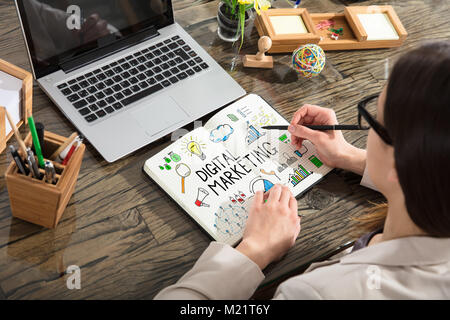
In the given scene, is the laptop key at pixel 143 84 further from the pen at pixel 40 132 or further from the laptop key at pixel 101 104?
the pen at pixel 40 132

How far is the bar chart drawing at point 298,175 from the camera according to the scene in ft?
3.38

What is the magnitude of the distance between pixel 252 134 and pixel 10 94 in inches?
21.8

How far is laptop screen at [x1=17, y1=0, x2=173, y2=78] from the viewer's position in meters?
0.98

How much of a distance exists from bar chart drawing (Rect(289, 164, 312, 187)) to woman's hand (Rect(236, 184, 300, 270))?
5 cm

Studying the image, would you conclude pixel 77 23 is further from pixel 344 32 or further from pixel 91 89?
pixel 344 32

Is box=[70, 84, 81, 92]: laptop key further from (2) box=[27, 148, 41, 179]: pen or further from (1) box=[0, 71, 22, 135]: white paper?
(2) box=[27, 148, 41, 179]: pen

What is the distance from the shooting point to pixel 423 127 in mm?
659

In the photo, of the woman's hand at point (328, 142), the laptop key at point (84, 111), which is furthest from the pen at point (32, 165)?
the woman's hand at point (328, 142)

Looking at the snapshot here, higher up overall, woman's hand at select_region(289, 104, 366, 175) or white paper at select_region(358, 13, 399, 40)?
white paper at select_region(358, 13, 399, 40)

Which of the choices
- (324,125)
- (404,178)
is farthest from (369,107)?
(404,178)

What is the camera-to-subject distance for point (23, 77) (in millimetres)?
979

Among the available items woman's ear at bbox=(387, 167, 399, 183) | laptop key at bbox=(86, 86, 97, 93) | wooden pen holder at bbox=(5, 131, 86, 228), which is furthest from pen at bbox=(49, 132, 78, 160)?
woman's ear at bbox=(387, 167, 399, 183)

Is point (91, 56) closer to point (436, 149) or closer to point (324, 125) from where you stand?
point (324, 125)

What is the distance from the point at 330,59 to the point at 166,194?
2.14ft
